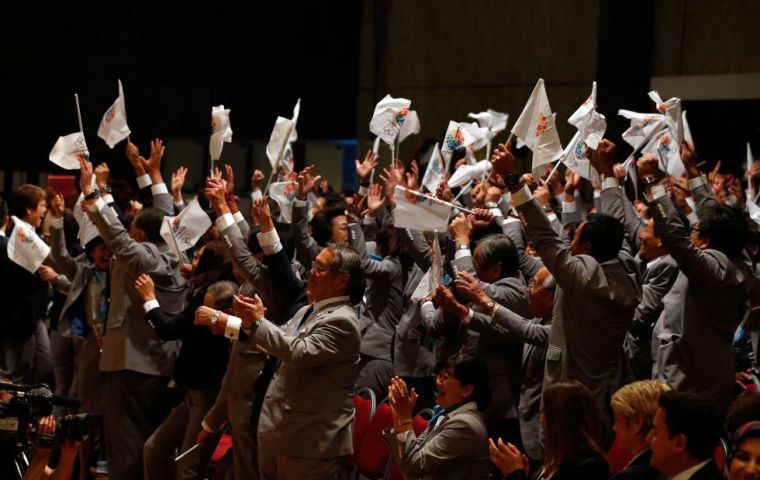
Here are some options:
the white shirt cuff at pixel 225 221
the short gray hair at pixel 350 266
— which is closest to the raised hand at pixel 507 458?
the short gray hair at pixel 350 266

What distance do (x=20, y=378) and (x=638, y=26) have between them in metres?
6.53

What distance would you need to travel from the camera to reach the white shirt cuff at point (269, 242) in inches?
215

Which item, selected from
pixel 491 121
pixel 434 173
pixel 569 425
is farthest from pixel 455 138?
pixel 569 425

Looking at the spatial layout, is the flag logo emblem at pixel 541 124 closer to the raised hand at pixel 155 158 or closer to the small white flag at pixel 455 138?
the small white flag at pixel 455 138

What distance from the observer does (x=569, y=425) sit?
4.09m

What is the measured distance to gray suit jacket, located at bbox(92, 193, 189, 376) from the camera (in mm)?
6578

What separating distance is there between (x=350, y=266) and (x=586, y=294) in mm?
1017

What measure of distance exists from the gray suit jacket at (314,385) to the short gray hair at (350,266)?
0.27ft

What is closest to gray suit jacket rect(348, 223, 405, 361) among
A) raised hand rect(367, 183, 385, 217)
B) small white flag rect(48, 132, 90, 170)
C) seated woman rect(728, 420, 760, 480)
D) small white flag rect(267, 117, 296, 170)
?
raised hand rect(367, 183, 385, 217)

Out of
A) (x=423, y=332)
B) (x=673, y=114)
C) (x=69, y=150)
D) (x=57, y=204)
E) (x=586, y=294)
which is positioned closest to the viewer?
(x=586, y=294)

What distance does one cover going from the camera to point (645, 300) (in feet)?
19.1

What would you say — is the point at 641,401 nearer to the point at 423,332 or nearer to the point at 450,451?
the point at 450,451

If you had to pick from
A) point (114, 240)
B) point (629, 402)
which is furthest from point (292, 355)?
point (114, 240)

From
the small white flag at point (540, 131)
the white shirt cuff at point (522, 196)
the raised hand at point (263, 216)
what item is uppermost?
the small white flag at point (540, 131)
